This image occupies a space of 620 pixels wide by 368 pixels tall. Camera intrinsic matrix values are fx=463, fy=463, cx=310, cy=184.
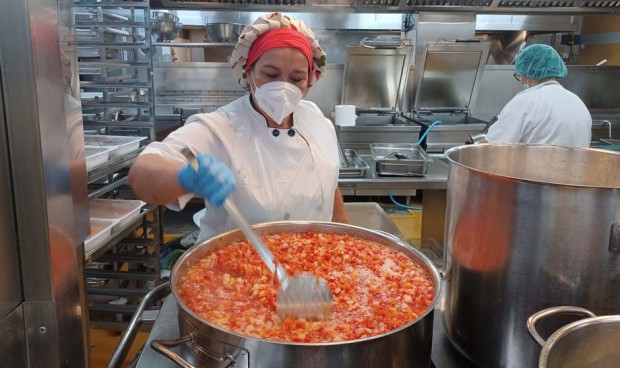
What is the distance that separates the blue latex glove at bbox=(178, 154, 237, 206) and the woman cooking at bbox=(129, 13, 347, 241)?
379 millimetres

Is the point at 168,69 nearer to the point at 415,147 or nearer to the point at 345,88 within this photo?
the point at 345,88

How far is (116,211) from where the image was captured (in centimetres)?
253

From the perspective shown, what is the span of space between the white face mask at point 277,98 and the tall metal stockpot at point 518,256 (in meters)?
0.79

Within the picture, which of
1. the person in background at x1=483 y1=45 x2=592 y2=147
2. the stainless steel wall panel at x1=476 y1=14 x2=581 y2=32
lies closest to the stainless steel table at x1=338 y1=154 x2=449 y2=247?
the person in background at x1=483 y1=45 x2=592 y2=147

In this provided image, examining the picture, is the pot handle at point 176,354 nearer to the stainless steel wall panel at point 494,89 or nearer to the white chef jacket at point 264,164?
the white chef jacket at point 264,164

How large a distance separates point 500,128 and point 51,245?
3136 millimetres

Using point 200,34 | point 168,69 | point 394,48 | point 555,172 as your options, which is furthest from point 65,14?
point 200,34

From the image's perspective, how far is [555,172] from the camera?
1.28 m

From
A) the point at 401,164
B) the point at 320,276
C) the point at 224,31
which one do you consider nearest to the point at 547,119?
the point at 401,164

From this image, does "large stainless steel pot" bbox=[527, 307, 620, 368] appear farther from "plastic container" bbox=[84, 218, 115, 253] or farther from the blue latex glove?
"plastic container" bbox=[84, 218, 115, 253]

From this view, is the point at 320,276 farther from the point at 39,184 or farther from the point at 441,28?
the point at 441,28

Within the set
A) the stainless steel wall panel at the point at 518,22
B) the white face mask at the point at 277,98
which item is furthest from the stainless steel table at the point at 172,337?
the stainless steel wall panel at the point at 518,22

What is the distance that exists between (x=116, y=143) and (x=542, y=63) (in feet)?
9.63

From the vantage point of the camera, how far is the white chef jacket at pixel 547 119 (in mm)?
3119
